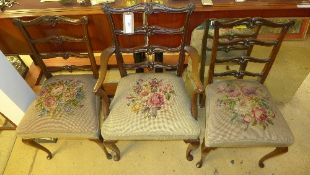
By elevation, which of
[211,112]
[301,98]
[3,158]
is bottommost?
[3,158]

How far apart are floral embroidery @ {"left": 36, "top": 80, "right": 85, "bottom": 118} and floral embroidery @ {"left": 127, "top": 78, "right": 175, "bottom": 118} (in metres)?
0.37

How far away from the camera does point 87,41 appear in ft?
5.19

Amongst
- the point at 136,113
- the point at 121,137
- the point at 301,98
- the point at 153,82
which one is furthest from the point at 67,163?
the point at 301,98

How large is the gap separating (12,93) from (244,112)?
62.5 inches

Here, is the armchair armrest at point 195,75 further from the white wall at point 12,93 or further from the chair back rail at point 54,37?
the white wall at point 12,93

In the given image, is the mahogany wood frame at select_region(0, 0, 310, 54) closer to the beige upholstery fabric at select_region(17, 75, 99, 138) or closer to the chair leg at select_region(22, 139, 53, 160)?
the beige upholstery fabric at select_region(17, 75, 99, 138)

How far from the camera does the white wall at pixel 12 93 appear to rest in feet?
5.43

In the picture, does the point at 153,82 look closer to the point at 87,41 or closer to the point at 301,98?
the point at 87,41

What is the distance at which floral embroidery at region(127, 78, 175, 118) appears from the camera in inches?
61.3

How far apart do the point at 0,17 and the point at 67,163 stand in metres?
1.19

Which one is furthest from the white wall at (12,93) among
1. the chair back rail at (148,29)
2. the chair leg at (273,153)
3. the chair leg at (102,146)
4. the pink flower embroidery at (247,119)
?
the chair leg at (273,153)

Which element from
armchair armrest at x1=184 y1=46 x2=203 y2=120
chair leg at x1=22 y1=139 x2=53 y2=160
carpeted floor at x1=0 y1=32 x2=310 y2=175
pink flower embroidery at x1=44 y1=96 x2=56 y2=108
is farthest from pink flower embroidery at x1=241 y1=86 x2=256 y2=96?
chair leg at x1=22 y1=139 x2=53 y2=160

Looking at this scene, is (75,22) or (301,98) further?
(301,98)

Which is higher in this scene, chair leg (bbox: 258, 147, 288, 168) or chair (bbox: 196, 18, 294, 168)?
chair (bbox: 196, 18, 294, 168)
